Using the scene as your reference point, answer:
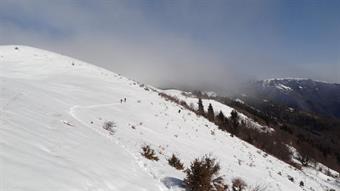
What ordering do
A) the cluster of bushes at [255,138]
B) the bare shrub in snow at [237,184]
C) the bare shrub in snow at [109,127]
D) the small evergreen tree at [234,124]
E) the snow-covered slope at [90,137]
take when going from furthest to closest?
the small evergreen tree at [234,124] → the cluster of bushes at [255,138] → the bare shrub in snow at [109,127] → the bare shrub in snow at [237,184] → the snow-covered slope at [90,137]

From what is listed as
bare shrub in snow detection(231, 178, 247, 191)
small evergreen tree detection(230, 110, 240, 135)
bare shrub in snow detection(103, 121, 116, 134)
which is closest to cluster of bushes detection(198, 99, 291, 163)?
small evergreen tree detection(230, 110, 240, 135)

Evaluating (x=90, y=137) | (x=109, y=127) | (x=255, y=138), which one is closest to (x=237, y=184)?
(x=90, y=137)

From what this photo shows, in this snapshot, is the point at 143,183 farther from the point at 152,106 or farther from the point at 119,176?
the point at 152,106

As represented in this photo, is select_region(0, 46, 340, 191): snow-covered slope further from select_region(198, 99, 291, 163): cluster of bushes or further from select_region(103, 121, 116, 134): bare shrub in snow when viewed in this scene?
select_region(198, 99, 291, 163): cluster of bushes

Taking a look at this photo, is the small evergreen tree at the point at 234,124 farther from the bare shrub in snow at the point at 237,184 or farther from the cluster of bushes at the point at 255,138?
the bare shrub in snow at the point at 237,184

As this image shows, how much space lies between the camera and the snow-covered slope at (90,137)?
8984 millimetres

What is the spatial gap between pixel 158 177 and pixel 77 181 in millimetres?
4616

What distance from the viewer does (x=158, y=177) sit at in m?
13.1

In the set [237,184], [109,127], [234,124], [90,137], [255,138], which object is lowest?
[255,138]

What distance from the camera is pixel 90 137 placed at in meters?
15.1

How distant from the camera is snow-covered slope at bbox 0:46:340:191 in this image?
354 inches

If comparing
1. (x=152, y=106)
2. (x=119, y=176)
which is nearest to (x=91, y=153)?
(x=119, y=176)

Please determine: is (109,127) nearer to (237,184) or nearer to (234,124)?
(237,184)

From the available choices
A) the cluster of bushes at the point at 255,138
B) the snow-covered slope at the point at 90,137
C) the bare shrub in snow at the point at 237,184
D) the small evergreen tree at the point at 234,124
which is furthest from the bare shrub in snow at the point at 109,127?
the small evergreen tree at the point at 234,124
